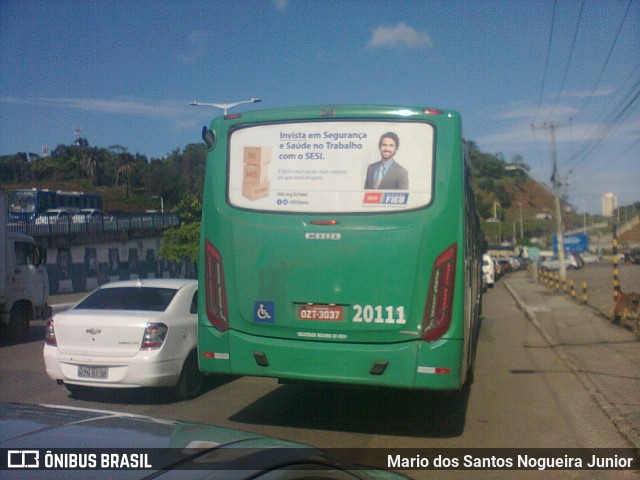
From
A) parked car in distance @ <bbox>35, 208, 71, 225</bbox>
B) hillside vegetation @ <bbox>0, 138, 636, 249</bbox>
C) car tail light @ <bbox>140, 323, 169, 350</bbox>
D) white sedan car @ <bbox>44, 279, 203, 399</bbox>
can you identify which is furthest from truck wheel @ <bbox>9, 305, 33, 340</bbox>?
parked car in distance @ <bbox>35, 208, 71, 225</bbox>

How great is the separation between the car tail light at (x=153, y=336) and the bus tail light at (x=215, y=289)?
1468mm

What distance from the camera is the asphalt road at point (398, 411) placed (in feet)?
23.1

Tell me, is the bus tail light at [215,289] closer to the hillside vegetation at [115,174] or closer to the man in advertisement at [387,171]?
the man in advertisement at [387,171]

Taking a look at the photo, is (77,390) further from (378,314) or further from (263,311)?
(378,314)

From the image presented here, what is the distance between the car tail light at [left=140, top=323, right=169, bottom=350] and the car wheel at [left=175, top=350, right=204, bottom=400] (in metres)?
0.57

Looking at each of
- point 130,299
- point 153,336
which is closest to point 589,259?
point 130,299

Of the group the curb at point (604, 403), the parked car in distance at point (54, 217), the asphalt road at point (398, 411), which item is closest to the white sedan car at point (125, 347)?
the asphalt road at point (398, 411)

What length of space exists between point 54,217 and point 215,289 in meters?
29.6

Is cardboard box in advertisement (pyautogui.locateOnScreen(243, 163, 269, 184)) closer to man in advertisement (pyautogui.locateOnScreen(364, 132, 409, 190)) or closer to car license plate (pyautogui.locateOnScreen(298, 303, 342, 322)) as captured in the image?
man in advertisement (pyautogui.locateOnScreen(364, 132, 409, 190))

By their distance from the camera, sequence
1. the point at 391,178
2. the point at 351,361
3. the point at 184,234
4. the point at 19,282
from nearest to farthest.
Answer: the point at 351,361 → the point at 391,178 → the point at 19,282 → the point at 184,234

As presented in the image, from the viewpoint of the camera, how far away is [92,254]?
132ft

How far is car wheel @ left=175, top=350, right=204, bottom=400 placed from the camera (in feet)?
28.3

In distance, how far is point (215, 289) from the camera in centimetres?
707

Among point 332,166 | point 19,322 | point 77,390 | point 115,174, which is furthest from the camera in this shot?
point 115,174
